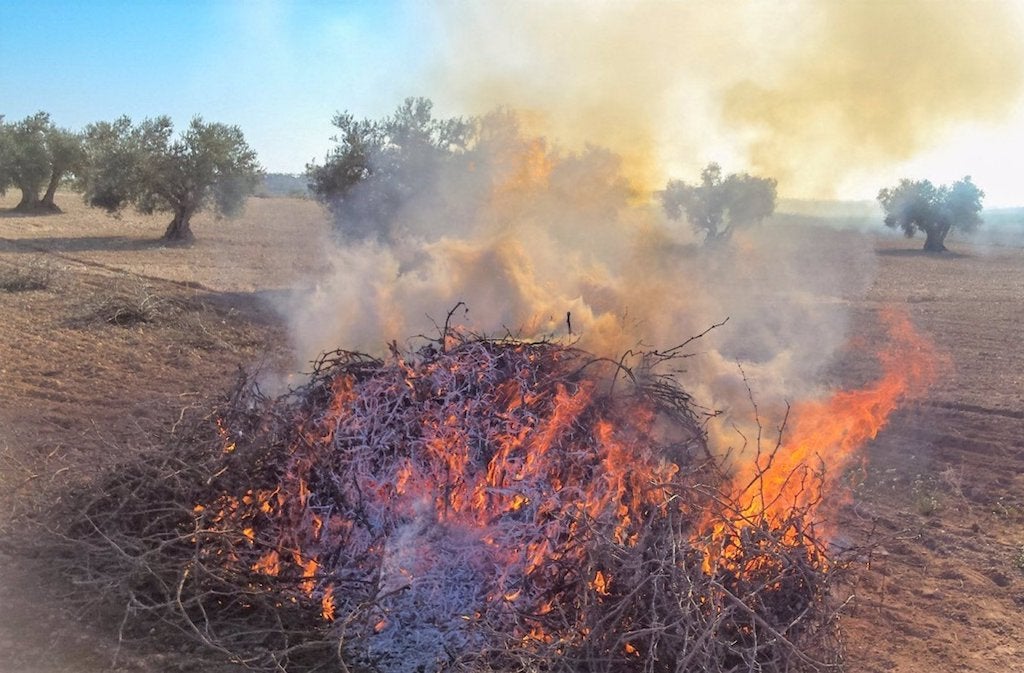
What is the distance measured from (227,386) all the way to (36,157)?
31521 millimetres

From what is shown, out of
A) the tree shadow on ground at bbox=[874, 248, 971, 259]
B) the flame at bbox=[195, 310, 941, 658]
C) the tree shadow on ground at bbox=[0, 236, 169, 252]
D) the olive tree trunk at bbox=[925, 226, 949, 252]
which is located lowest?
the tree shadow on ground at bbox=[0, 236, 169, 252]

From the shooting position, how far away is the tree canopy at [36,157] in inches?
1309

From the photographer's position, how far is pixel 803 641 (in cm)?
404

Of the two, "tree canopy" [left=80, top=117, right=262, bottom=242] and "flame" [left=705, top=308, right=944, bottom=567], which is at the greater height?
"tree canopy" [left=80, top=117, right=262, bottom=242]

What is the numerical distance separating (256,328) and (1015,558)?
10.6 metres

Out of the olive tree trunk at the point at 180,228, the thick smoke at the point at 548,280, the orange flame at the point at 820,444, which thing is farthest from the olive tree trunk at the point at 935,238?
the olive tree trunk at the point at 180,228

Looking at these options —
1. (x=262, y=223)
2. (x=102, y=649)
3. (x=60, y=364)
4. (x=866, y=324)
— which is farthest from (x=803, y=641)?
(x=262, y=223)

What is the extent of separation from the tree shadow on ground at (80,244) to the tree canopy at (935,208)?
3544 centimetres

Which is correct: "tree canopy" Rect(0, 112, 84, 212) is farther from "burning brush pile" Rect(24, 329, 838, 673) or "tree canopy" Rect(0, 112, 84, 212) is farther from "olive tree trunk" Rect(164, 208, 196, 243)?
"burning brush pile" Rect(24, 329, 838, 673)

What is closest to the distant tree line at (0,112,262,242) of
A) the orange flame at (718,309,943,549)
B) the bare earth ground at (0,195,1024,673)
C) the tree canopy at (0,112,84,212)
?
the tree canopy at (0,112,84,212)

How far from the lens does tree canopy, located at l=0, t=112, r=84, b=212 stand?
33250 millimetres

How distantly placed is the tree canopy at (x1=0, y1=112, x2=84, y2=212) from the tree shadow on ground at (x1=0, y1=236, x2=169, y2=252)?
11269 mm

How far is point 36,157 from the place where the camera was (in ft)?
111

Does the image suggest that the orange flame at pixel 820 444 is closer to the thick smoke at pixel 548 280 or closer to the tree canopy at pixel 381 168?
the thick smoke at pixel 548 280
